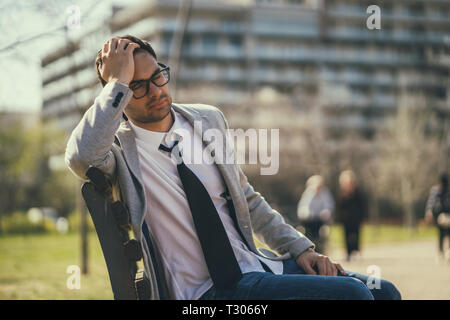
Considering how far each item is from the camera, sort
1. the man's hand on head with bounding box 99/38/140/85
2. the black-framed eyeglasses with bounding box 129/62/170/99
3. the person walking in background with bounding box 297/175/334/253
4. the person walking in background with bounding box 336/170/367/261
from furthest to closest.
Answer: the person walking in background with bounding box 336/170/367/261, the person walking in background with bounding box 297/175/334/253, the black-framed eyeglasses with bounding box 129/62/170/99, the man's hand on head with bounding box 99/38/140/85

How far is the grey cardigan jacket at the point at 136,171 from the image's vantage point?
2076 mm

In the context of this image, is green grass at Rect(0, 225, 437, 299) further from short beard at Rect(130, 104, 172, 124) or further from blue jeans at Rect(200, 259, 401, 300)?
blue jeans at Rect(200, 259, 401, 300)

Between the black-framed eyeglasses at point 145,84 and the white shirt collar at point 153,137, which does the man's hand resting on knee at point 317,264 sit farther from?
the black-framed eyeglasses at point 145,84

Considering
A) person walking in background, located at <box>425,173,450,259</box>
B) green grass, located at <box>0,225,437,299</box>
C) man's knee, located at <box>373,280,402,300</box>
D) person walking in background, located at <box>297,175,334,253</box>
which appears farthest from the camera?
person walking in background, located at <box>297,175,334,253</box>

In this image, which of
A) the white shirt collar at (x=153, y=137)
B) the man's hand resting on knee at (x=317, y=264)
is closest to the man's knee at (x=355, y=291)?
the man's hand resting on knee at (x=317, y=264)

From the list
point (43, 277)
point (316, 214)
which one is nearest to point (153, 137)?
point (43, 277)

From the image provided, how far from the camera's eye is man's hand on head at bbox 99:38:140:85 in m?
2.17

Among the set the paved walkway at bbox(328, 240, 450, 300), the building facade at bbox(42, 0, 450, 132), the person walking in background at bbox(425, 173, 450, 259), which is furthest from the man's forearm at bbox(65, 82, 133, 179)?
the building facade at bbox(42, 0, 450, 132)

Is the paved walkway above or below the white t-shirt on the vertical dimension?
below

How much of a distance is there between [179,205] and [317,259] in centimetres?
66

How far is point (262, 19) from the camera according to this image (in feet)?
227

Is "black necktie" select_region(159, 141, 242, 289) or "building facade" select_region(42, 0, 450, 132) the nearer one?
"black necktie" select_region(159, 141, 242, 289)
